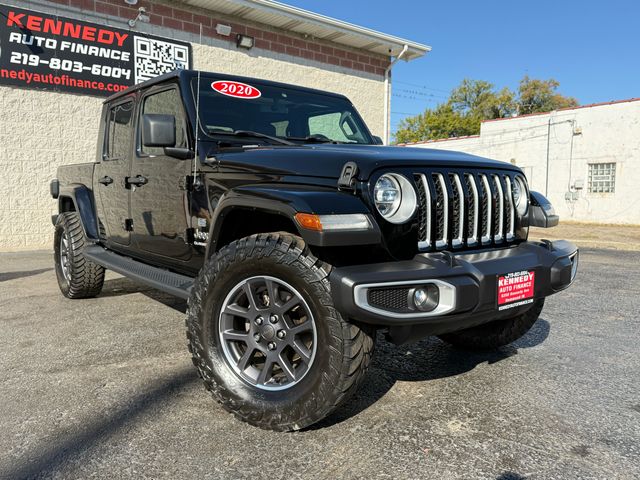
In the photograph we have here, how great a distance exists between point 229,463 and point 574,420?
1697mm

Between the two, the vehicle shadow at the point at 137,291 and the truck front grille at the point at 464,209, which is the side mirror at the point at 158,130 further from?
the vehicle shadow at the point at 137,291

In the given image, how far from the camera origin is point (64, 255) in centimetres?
536

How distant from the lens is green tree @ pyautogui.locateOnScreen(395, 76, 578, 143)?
48.8 metres

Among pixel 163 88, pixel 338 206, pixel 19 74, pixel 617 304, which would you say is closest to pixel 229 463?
pixel 338 206

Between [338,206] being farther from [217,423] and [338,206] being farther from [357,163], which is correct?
[217,423]

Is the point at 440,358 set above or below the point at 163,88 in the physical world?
below

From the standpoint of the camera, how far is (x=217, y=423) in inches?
97.0

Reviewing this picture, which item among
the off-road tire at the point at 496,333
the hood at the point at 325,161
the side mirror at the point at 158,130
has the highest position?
the side mirror at the point at 158,130

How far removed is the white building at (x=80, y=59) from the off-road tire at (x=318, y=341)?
6.83 metres

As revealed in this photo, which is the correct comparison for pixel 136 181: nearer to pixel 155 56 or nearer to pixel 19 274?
pixel 19 274

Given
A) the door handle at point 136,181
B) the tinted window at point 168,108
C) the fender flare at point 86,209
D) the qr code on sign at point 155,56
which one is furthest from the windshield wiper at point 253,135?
the qr code on sign at point 155,56

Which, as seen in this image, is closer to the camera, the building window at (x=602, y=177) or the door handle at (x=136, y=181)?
the door handle at (x=136, y=181)

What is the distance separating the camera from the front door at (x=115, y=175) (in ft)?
13.8

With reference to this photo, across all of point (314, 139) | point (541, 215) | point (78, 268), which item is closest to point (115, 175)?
point (78, 268)
